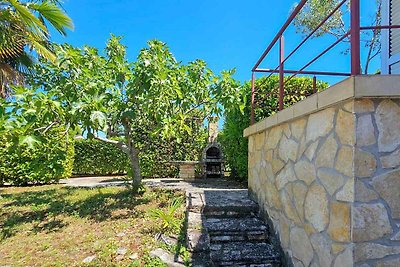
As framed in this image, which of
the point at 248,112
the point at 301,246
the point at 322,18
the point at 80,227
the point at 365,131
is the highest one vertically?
the point at 322,18

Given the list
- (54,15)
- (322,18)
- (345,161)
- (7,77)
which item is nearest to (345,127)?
(345,161)

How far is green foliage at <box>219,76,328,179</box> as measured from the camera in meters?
7.24

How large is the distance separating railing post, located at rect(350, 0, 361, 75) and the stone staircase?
2523mm

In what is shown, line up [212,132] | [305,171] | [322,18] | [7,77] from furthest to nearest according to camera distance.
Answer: [322,18]
[212,132]
[7,77]
[305,171]

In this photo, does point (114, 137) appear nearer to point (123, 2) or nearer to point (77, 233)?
point (77, 233)

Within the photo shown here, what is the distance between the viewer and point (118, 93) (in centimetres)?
492

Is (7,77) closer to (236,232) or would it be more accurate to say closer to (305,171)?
(236,232)

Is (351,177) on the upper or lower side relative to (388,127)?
lower

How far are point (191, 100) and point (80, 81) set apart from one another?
7.01 feet

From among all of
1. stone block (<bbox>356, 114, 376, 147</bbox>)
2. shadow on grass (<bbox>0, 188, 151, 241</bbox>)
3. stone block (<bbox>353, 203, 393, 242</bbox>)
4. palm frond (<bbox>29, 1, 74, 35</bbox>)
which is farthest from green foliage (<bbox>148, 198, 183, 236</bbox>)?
palm frond (<bbox>29, 1, 74, 35</bbox>)

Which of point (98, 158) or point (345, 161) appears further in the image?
point (98, 158)

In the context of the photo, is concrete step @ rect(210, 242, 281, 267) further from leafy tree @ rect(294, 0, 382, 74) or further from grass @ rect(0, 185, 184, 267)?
leafy tree @ rect(294, 0, 382, 74)

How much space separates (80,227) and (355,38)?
5125mm

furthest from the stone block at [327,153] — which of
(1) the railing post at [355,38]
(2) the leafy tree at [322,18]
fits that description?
(2) the leafy tree at [322,18]
